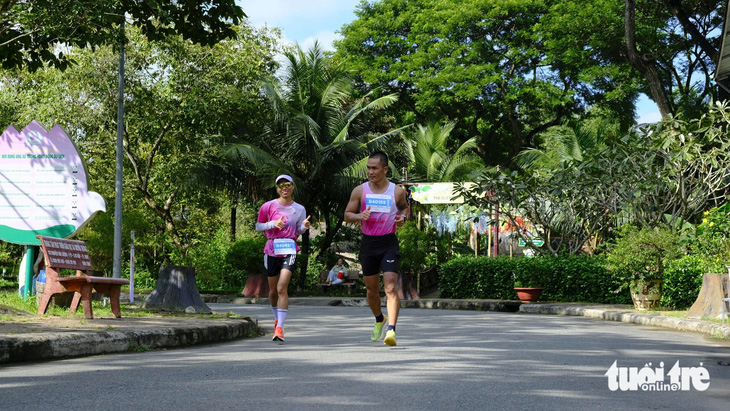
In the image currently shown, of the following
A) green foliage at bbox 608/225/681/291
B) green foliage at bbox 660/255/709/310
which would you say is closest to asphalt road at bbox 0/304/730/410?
green foliage at bbox 608/225/681/291

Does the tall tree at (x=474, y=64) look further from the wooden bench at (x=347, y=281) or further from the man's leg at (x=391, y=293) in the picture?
the man's leg at (x=391, y=293)

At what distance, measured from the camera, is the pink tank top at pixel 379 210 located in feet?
29.7

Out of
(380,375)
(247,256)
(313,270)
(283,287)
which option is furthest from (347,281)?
(380,375)

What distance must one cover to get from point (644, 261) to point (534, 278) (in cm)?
502

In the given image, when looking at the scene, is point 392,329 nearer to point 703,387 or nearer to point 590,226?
point 703,387

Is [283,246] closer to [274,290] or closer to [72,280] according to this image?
[274,290]

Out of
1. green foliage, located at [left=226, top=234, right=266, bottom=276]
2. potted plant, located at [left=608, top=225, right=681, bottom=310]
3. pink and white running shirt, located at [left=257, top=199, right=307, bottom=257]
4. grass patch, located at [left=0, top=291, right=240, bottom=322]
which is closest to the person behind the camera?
pink and white running shirt, located at [left=257, top=199, right=307, bottom=257]

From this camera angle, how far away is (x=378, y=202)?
905cm

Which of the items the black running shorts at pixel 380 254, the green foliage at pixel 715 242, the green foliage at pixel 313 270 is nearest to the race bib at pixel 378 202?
the black running shorts at pixel 380 254

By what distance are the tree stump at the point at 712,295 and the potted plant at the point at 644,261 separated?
2.66 meters

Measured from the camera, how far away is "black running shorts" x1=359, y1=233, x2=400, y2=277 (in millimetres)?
9156

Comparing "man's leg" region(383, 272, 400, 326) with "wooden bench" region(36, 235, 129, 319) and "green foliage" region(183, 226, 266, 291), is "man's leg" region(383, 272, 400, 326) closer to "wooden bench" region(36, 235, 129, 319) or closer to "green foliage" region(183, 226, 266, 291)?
"wooden bench" region(36, 235, 129, 319)

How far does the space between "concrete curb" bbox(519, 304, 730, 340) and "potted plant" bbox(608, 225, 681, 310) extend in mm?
768

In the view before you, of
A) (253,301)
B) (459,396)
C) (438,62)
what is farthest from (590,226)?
(459,396)
